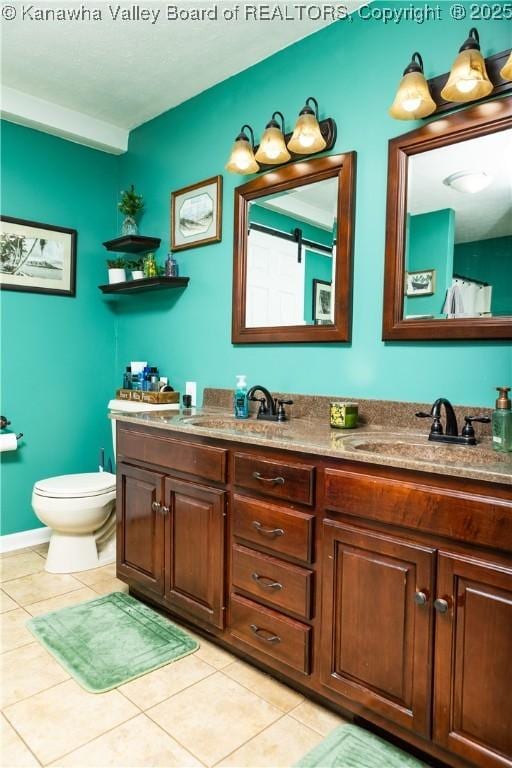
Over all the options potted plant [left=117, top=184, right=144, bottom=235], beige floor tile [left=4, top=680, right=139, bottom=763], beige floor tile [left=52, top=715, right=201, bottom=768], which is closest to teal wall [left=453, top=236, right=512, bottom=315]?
beige floor tile [left=52, top=715, right=201, bottom=768]

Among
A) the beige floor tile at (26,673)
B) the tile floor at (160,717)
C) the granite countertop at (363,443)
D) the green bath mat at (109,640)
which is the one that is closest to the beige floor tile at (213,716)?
the tile floor at (160,717)

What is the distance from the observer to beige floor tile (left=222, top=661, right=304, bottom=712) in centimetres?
161

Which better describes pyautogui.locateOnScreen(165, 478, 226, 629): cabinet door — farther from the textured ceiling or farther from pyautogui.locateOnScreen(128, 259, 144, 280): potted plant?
the textured ceiling

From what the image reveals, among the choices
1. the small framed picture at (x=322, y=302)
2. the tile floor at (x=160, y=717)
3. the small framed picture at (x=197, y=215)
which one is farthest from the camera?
the small framed picture at (x=197, y=215)

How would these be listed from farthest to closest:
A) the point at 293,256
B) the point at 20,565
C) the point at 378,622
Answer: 1. the point at 20,565
2. the point at 293,256
3. the point at 378,622

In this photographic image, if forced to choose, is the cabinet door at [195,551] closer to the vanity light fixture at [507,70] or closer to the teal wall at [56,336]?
the teal wall at [56,336]

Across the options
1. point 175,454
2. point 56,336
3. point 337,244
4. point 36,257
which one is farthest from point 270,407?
point 36,257

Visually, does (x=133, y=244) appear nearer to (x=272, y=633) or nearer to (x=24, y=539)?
(x=24, y=539)

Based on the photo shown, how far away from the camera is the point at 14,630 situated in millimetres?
2027

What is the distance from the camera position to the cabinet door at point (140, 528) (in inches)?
82.3

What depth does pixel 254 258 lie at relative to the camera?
2.41 meters

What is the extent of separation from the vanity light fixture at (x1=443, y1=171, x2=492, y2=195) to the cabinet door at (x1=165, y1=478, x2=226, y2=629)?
54.3 inches

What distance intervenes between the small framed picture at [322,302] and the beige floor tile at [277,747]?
1439 millimetres

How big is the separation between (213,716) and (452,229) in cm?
179
